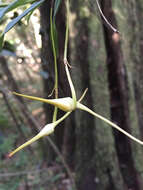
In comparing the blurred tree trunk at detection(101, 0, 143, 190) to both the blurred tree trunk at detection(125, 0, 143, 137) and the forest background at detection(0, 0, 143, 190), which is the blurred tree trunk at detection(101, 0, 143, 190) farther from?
the blurred tree trunk at detection(125, 0, 143, 137)

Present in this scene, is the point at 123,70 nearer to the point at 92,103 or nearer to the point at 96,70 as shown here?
the point at 96,70

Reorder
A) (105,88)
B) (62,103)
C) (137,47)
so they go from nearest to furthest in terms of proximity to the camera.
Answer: (62,103) → (105,88) → (137,47)

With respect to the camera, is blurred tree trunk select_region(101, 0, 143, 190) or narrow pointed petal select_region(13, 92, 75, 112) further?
blurred tree trunk select_region(101, 0, 143, 190)

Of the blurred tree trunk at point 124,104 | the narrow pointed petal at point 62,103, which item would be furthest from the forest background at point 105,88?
the narrow pointed petal at point 62,103

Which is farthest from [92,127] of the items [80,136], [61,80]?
[61,80]

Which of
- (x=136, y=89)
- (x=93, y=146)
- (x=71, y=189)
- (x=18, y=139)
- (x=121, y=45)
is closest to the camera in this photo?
(x=121, y=45)

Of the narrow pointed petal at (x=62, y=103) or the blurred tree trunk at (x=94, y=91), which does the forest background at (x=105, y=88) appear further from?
the narrow pointed petal at (x=62, y=103)

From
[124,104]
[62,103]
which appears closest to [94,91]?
[124,104]

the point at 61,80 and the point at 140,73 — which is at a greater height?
the point at 61,80

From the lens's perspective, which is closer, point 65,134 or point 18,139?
point 65,134

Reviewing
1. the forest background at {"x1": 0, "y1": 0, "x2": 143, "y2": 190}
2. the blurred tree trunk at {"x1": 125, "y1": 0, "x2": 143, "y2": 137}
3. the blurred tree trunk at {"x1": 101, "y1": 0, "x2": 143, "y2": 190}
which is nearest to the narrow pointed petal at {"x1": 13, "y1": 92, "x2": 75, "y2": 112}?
the forest background at {"x1": 0, "y1": 0, "x2": 143, "y2": 190}

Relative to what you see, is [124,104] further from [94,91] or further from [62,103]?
[62,103]
